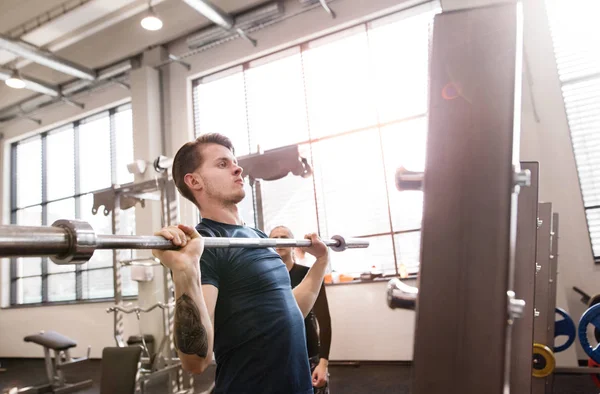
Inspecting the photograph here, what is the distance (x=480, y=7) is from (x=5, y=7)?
7.02m

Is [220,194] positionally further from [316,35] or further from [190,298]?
[316,35]

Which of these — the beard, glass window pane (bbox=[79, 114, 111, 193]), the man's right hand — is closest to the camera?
the man's right hand

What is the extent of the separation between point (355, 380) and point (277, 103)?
3.59 m

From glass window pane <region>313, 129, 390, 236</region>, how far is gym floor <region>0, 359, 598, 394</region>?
5.04ft

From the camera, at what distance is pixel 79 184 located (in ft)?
26.4

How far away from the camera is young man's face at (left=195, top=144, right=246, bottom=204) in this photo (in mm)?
1548

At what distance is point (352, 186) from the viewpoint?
551cm

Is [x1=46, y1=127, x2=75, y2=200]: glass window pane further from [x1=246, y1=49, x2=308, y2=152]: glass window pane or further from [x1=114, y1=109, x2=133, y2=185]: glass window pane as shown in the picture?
[x1=246, y1=49, x2=308, y2=152]: glass window pane

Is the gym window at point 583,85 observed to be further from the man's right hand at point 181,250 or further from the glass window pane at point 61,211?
the glass window pane at point 61,211

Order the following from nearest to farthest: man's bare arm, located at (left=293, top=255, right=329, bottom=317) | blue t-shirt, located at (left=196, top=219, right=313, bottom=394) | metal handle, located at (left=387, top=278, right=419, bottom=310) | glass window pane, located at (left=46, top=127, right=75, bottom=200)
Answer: metal handle, located at (left=387, top=278, right=419, bottom=310)
blue t-shirt, located at (left=196, top=219, right=313, bottom=394)
man's bare arm, located at (left=293, top=255, right=329, bottom=317)
glass window pane, located at (left=46, top=127, right=75, bottom=200)

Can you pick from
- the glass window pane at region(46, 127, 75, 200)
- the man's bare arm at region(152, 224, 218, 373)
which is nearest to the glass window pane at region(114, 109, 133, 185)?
the glass window pane at region(46, 127, 75, 200)

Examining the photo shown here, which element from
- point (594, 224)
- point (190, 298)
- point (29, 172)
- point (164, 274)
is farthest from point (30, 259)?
point (594, 224)

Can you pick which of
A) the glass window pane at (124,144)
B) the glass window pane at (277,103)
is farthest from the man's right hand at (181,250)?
the glass window pane at (124,144)

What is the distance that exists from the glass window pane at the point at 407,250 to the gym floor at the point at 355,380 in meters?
1.09
